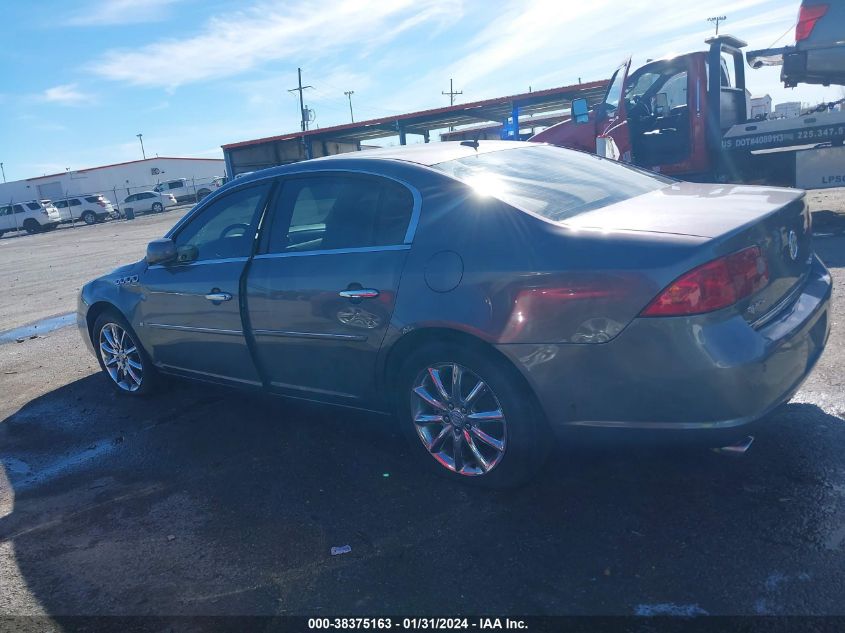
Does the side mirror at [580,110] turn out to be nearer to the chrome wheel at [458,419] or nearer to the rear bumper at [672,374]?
the rear bumper at [672,374]

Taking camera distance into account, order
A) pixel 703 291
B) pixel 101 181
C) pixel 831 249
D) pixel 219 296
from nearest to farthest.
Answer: pixel 703 291
pixel 219 296
pixel 831 249
pixel 101 181

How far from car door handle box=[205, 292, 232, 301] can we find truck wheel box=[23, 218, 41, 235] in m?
43.2

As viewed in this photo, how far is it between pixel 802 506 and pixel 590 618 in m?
1.16

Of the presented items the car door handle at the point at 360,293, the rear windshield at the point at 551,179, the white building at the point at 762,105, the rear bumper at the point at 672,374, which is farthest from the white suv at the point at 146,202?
the rear bumper at the point at 672,374

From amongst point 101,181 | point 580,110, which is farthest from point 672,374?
point 101,181

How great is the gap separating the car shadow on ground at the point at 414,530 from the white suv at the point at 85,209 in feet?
149

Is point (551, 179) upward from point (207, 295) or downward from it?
upward

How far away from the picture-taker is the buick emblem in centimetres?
319

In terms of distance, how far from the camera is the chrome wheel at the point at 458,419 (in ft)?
10.3

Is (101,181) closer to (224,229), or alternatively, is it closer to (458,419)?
(224,229)

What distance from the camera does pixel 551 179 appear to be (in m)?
3.63

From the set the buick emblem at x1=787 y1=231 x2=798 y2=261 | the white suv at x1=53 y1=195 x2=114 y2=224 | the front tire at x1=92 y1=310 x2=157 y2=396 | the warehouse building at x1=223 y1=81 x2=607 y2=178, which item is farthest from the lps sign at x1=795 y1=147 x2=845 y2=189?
the white suv at x1=53 y1=195 x2=114 y2=224

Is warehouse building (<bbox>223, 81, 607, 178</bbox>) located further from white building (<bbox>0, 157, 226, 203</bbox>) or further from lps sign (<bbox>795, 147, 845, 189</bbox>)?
white building (<bbox>0, 157, 226, 203</bbox>)

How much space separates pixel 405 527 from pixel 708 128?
8.69 m
